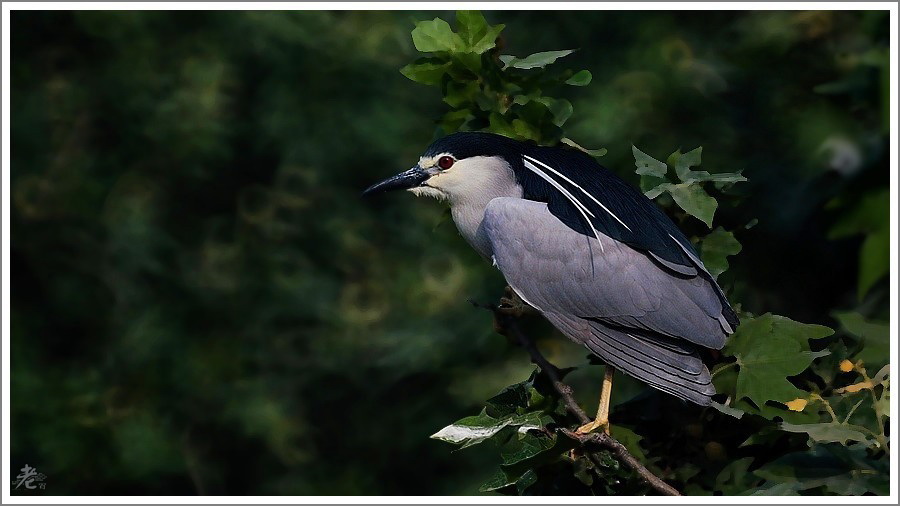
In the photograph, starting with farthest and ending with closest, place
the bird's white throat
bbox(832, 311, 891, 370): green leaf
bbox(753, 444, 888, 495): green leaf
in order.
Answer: the bird's white throat < bbox(832, 311, 891, 370): green leaf < bbox(753, 444, 888, 495): green leaf

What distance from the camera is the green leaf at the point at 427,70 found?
152 centimetres

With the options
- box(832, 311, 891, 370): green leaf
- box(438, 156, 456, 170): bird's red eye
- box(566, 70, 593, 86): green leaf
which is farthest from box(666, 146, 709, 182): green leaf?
box(438, 156, 456, 170): bird's red eye

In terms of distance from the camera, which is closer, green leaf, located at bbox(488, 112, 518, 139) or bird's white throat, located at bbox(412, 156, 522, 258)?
green leaf, located at bbox(488, 112, 518, 139)

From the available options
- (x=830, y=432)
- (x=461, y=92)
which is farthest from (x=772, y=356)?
(x=461, y=92)

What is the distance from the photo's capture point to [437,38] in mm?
1498

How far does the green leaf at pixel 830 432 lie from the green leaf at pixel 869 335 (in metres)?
0.11

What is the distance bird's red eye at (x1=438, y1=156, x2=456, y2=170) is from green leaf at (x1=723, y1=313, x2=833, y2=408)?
554 mm

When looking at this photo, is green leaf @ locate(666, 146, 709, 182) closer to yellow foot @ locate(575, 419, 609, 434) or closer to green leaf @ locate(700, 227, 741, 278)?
green leaf @ locate(700, 227, 741, 278)

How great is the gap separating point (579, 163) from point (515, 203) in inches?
5.0

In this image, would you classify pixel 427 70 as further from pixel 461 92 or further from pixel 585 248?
pixel 585 248

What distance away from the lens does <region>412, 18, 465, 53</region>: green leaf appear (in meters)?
1.50

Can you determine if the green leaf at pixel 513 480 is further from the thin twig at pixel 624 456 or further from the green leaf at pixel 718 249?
the green leaf at pixel 718 249

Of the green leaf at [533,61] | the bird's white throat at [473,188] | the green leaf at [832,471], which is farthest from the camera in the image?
the bird's white throat at [473,188]

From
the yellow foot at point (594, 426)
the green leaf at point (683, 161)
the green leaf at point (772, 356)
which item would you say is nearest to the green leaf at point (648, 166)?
the green leaf at point (683, 161)
